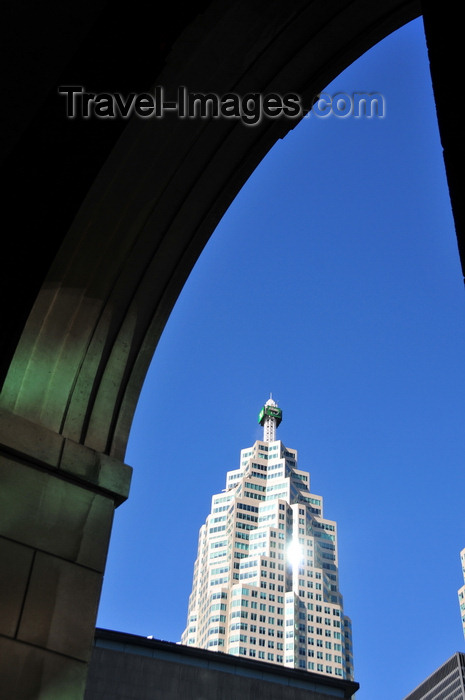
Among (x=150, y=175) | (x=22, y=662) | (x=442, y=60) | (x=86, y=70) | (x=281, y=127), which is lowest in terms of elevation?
(x=22, y=662)

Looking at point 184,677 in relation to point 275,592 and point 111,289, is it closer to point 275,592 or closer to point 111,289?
point 111,289

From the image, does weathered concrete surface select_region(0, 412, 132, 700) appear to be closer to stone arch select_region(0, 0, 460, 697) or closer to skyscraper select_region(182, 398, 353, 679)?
stone arch select_region(0, 0, 460, 697)

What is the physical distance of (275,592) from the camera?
6905 inches

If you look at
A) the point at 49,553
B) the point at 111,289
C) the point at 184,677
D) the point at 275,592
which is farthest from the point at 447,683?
the point at 49,553

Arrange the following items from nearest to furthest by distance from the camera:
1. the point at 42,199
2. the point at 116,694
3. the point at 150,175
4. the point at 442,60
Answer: the point at 442,60 → the point at 42,199 → the point at 150,175 → the point at 116,694

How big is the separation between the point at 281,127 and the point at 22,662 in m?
7.73

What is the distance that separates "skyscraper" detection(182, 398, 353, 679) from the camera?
167375 millimetres

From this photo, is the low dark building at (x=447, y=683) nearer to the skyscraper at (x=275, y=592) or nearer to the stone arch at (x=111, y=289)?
the skyscraper at (x=275, y=592)

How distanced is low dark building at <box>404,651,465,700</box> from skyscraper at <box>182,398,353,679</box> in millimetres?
28372

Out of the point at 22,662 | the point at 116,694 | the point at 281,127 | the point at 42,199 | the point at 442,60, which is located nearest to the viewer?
the point at 442,60

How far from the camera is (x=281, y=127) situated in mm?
10492

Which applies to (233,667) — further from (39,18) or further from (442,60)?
(442,60)

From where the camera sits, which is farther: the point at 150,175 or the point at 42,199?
the point at 150,175

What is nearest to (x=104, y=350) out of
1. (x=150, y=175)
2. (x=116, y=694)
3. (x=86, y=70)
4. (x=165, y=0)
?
(x=150, y=175)
